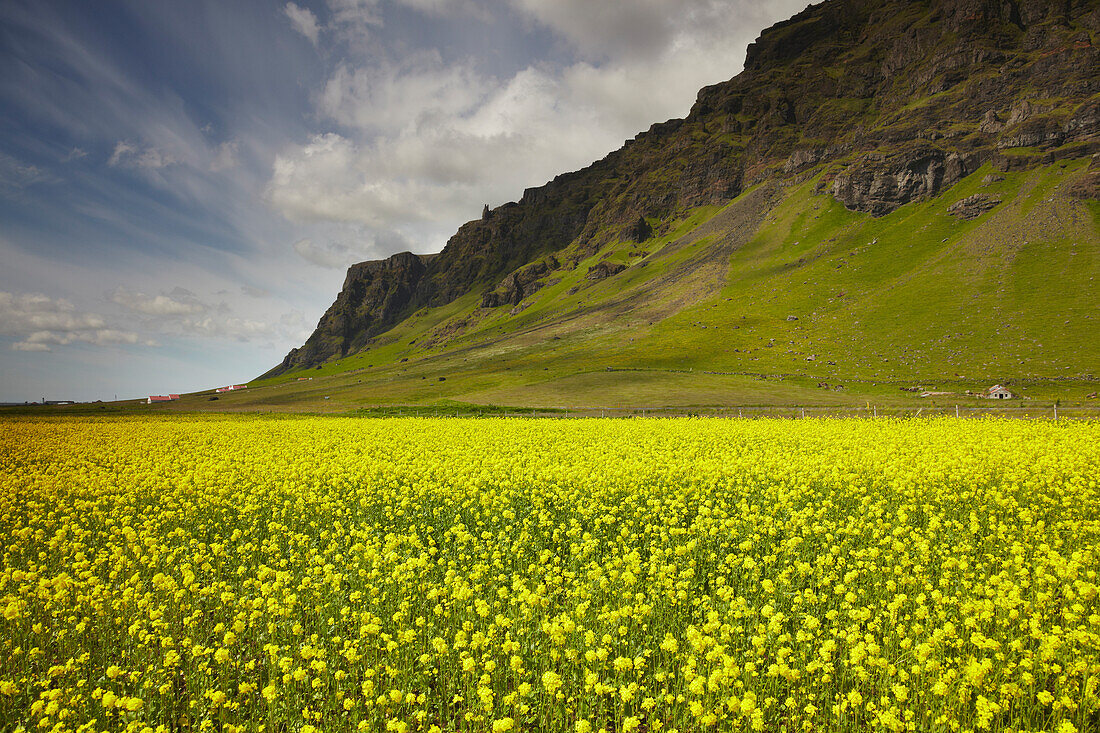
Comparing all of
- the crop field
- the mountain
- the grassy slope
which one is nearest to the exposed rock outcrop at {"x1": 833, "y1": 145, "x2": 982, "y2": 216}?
the mountain

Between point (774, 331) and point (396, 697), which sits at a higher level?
point (774, 331)

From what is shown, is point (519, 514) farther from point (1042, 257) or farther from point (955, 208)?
point (955, 208)

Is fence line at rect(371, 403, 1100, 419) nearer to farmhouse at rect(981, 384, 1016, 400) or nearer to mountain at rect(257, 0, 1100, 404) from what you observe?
farmhouse at rect(981, 384, 1016, 400)

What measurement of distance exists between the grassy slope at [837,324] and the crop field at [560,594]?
5443 centimetres

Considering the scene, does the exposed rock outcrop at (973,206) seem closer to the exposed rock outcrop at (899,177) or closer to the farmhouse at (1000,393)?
the exposed rock outcrop at (899,177)

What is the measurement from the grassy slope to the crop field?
54.4 m

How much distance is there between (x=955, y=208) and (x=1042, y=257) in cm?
3631

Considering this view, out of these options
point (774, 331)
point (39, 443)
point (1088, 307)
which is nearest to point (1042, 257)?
point (1088, 307)

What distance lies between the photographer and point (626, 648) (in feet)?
22.7

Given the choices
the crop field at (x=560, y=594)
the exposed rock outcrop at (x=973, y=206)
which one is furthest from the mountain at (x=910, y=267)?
A: the crop field at (x=560, y=594)

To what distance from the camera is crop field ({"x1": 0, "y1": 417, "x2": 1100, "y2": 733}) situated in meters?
5.59

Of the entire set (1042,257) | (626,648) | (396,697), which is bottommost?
(626,648)

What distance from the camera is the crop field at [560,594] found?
559 centimetres

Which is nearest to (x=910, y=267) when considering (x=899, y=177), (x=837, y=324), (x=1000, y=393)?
(x=837, y=324)
